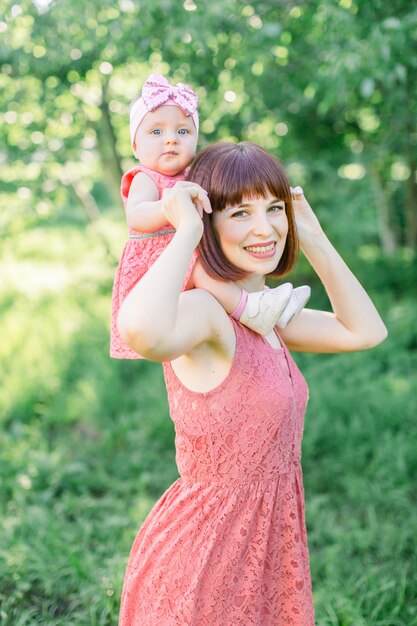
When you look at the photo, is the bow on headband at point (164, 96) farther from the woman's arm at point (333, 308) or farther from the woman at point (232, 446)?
the woman's arm at point (333, 308)

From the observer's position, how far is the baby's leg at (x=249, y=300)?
1611 mm

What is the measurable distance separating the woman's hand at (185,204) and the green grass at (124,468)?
1836 mm

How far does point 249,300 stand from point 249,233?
15cm

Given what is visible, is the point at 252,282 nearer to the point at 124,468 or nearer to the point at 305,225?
the point at 305,225

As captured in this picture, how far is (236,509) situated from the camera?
169cm

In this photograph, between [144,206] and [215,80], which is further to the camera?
[215,80]

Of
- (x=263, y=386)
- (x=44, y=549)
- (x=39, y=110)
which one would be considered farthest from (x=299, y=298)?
(x=39, y=110)

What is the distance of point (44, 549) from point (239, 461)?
1.91 m

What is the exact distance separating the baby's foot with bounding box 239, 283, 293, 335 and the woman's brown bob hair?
0.07 metres

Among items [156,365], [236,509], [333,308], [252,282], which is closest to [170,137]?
[252,282]

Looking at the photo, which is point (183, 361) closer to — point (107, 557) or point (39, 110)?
point (107, 557)

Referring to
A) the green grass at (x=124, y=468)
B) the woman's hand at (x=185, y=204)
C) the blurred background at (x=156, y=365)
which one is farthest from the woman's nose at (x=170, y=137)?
the green grass at (x=124, y=468)

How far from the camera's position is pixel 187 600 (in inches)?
65.6

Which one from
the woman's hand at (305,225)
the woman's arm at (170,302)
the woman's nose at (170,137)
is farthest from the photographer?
the woman's hand at (305,225)
